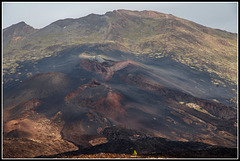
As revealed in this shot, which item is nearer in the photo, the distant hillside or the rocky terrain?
the rocky terrain

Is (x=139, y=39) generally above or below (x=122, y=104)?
above

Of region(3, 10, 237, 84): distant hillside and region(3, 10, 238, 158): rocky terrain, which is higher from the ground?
region(3, 10, 237, 84): distant hillside

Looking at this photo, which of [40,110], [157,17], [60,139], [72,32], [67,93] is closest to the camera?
[60,139]

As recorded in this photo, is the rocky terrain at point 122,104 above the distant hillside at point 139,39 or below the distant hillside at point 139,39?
below

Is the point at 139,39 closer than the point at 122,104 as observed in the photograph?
No

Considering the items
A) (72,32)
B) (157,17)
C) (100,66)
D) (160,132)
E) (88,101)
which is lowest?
(160,132)

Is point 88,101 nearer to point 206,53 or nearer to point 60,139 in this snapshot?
point 60,139

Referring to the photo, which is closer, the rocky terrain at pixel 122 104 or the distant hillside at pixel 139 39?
the rocky terrain at pixel 122 104

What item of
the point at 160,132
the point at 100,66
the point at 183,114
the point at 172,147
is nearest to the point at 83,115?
the point at 160,132
